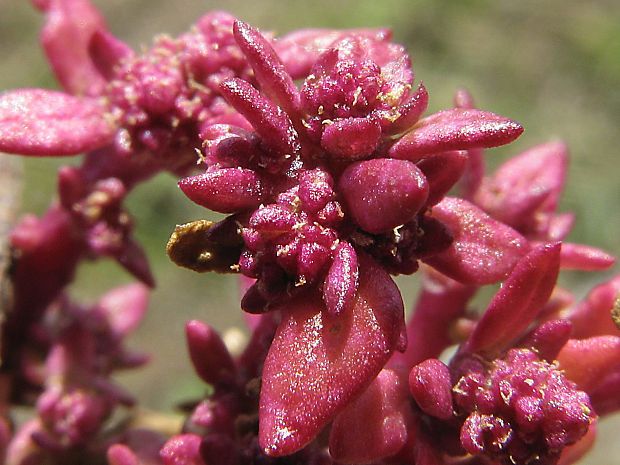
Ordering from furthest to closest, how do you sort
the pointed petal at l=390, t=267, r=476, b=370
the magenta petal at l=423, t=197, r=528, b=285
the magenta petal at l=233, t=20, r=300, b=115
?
the pointed petal at l=390, t=267, r=476, b=370
the magenta petal at l=423, t=197, r=528, b=285
the magenta petal at l=233, t=20, r=300, b=115

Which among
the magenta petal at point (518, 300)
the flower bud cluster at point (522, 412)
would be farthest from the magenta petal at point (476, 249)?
the flower bud cluster at point (522, 412)

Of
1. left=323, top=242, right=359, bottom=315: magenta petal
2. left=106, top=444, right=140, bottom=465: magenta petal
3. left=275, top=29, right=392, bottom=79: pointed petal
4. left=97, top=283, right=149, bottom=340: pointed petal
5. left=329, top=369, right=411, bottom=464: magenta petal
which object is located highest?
left=275, top=29, right=392, bottom=79: pointed petal

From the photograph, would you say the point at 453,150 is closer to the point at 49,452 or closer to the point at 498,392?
the point at 498,392

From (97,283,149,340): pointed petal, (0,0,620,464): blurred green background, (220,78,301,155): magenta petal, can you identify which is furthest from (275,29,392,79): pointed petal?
(0,0,620,464): blurred green background

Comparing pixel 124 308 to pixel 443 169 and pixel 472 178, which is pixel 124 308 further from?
pixel 443 169

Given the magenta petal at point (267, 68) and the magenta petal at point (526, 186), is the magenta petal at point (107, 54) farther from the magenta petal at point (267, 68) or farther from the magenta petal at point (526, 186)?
the magenta petal at point (526, 186)

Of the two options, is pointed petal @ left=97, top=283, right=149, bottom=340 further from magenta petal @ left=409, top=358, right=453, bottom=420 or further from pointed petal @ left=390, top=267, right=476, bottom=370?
magenta petal @ left=409, top=358, right=453, bottom=420

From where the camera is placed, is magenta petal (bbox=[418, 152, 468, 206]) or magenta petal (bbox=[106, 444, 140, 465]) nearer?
magenta petal (bbox=[418, 152, 468, 206])
